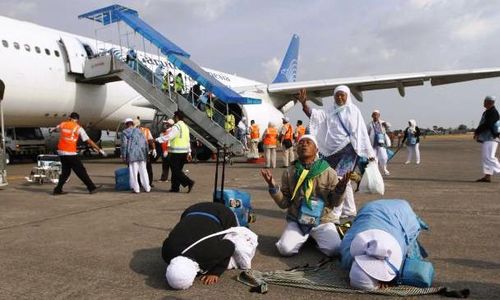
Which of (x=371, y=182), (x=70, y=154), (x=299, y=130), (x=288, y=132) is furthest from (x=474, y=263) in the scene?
(x=299, y=130)

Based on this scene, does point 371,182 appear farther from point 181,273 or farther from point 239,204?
point 181,273

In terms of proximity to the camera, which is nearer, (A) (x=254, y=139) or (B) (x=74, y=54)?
(B) (x=74, y=54)

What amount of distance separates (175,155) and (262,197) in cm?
204

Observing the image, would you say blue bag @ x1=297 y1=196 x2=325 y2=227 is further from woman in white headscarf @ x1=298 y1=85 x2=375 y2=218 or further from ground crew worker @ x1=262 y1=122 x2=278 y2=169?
ground crew worker @ x1=262 y1=122 x2=278 y2=169

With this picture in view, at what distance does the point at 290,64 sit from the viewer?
33500 millimetres

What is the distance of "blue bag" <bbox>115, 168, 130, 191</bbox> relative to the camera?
927 cm

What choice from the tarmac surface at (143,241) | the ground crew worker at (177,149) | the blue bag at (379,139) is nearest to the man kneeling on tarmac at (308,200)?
the tarmac surface at (143,241)

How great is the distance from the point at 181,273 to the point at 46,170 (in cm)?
813

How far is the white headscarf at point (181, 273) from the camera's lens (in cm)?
336

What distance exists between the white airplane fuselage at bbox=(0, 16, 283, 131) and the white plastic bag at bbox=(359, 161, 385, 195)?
10.7m

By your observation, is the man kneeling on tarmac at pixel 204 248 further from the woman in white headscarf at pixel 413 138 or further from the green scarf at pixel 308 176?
the woman in white headscarf at pixel 413 138

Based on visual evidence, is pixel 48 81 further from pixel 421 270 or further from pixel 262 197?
pixel 421 270

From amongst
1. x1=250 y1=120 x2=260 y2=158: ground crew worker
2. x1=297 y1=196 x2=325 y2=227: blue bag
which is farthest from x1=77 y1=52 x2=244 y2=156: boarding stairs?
x1=297 y1=196 x2=325 y2=227: blue bag

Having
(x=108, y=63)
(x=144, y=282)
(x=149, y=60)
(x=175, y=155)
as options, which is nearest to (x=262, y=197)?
(x=175, y=155)
